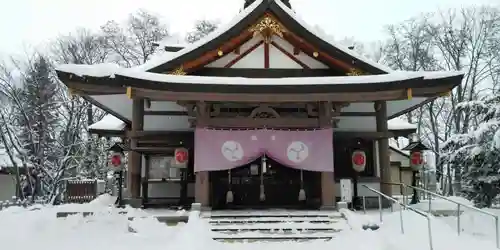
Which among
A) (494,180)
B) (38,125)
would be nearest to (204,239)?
(494,180)

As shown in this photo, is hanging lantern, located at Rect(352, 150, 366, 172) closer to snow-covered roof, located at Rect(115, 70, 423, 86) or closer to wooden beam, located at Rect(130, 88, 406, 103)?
wooden beam, located at Rect(130, 88, 406, 103)

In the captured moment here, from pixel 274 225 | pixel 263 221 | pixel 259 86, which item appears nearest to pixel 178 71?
pixel 259 86

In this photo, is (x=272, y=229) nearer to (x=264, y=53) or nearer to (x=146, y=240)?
(x=146, y=240)

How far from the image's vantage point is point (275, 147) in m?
11.4

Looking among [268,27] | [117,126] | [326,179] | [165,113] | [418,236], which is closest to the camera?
[418,236]

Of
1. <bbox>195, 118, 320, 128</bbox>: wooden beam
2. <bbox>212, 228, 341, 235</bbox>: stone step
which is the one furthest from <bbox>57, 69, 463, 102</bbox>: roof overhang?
<bbox>212, 228, 341, 235</bbox>: stone step

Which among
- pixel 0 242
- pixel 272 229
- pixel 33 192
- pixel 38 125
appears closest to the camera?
pixel 0 242

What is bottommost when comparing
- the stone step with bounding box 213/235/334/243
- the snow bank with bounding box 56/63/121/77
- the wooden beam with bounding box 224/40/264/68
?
the stone step with bounding box 213/235/334/243

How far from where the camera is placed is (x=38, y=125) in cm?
2569

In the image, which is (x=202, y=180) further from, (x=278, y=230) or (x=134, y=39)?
(x=134, y=39)

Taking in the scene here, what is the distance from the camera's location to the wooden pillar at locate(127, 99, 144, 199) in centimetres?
1198

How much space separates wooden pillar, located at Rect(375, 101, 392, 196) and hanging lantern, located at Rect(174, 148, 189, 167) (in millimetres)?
5646

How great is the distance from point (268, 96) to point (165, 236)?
4.42 metres

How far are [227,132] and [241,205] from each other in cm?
266
